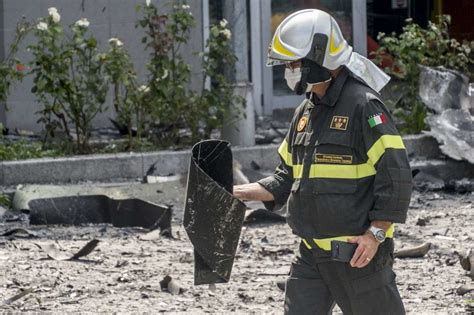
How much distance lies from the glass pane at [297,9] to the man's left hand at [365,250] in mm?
9788

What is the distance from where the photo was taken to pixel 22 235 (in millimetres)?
8156

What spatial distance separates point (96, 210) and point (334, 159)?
4.57m

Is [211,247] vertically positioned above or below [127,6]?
below

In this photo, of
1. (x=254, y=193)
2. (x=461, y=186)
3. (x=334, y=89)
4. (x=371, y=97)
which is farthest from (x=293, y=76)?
(x=461, y=186)

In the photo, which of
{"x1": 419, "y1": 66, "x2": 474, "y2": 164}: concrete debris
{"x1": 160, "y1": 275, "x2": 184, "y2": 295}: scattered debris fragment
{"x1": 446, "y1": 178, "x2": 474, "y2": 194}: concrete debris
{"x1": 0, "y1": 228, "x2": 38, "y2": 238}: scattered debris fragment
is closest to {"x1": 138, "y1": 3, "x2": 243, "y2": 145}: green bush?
{"x1": 419, "y1": 66, "x2": 474, "y2": 164}: concrete debris

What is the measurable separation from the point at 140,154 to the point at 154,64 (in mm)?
864

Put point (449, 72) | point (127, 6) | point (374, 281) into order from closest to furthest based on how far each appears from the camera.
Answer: point (374, 281), point (449, 72), point (127, 6)

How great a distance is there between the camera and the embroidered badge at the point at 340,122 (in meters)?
4.42

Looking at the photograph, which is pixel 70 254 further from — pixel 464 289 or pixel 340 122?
pixel 340 122

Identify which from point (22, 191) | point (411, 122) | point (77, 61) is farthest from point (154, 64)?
point (411, 122)

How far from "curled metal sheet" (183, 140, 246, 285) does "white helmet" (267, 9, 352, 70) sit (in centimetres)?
51

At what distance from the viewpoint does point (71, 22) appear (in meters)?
12.4

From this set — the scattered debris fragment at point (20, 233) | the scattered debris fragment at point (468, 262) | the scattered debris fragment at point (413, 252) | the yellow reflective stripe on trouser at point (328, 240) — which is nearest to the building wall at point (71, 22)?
the scattered debris fragment at point (20, 233)

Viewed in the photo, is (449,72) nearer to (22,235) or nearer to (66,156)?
(66,156)
